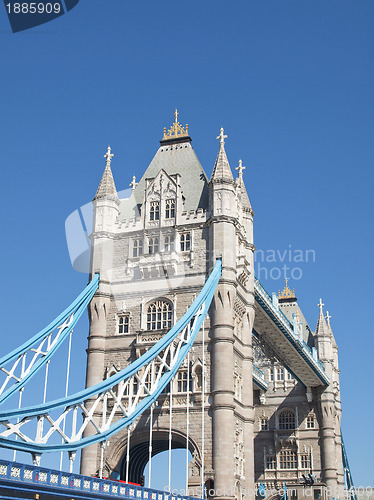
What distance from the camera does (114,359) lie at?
39.2m

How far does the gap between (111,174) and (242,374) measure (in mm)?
14161

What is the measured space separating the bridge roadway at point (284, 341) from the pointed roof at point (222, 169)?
746cm

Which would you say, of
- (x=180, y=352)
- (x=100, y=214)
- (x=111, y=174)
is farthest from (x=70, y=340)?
(x=111, y=174)

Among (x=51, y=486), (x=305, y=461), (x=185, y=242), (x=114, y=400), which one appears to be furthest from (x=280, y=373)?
(x=51, y=486)

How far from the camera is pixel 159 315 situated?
131 ft

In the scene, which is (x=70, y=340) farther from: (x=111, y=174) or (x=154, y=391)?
(x=111, y=174)

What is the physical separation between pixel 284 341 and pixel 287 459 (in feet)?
48.3

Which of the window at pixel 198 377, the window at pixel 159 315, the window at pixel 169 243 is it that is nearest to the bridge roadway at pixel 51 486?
the window at pixel 198 377

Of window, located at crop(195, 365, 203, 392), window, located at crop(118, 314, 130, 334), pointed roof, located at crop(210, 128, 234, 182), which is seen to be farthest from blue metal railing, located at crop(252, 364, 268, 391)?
pointed roof, located at crop(210, 128, 234, 182)

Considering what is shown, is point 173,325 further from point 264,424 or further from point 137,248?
point 264,424

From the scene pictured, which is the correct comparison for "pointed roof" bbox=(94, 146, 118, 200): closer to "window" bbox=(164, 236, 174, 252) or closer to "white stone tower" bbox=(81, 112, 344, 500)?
"white stone tower" bbox=(81, 112, 344, 500)

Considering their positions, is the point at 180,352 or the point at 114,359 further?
the point at 114,359

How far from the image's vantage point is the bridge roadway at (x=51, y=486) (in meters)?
20.5

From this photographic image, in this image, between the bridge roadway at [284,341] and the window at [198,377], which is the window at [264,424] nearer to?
the bridge roadway at [284,341]
